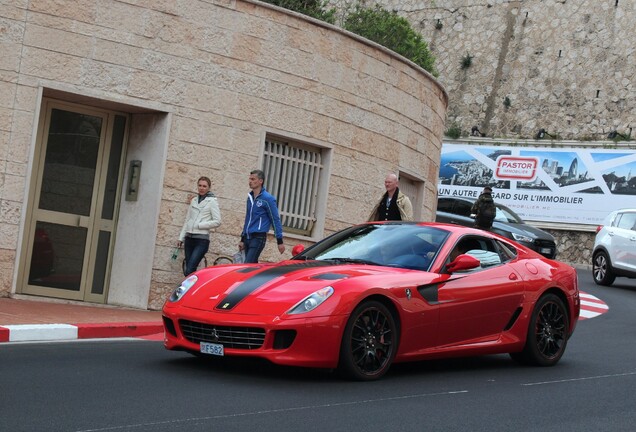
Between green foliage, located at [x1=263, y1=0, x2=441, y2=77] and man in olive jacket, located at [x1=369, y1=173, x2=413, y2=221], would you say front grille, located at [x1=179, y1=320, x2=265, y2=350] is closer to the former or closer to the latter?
man in olive jacket, located at [x1=369, y1=173, x2=413, y2=221]

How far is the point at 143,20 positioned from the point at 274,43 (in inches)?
81.6

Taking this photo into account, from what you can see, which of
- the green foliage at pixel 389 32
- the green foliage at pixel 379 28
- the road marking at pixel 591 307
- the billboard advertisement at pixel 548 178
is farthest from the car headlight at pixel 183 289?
the billboard advertisement at pixel 548 178

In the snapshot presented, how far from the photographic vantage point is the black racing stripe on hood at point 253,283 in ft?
28.3

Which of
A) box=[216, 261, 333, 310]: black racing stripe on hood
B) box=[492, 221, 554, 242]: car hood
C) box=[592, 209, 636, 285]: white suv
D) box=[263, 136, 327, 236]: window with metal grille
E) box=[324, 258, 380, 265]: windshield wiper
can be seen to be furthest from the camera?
box=[492, 221, 554, 242]: car hood

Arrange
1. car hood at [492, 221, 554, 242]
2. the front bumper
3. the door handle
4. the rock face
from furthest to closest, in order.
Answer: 1. the rock face
2. car hood at [492, 221, 554, 242]
3. the door handle
4. the front bumper

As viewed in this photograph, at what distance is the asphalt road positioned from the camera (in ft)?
22.1

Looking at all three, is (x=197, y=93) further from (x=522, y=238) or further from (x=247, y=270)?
(x=522, y=238)

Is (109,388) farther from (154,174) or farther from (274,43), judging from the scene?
(274,43)

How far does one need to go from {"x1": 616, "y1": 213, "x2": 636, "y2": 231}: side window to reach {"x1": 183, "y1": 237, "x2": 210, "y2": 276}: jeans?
1112 cm

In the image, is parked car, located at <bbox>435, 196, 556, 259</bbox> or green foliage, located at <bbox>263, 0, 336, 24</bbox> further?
parked car, located at <bbox>435, 196, 556, 259</bbox>

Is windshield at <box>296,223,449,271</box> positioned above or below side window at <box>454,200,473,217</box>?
below

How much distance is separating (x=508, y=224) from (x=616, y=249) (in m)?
4.02

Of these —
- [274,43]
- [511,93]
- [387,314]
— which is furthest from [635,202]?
[387,314]

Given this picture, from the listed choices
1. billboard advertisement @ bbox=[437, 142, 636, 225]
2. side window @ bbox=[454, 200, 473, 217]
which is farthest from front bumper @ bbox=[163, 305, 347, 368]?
billboard advertisement @ bbox=[437, 142, 636, 225]
